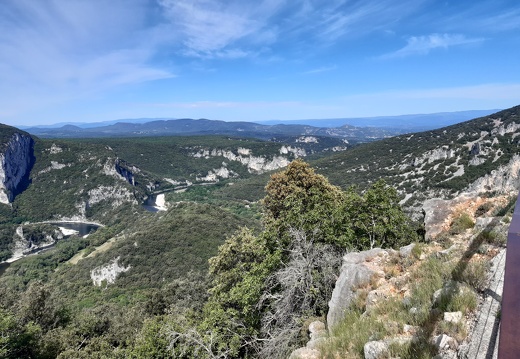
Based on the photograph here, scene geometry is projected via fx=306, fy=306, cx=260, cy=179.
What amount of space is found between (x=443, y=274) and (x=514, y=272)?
496 centimetres

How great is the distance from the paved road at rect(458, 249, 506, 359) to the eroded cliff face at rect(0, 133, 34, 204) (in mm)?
192638

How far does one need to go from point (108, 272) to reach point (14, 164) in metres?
144

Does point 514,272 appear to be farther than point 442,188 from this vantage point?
No

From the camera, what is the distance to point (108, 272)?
61.6 meters

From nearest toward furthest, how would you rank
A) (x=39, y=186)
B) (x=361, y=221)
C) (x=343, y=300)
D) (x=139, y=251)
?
(x=343, y=300) < (x=361, y=221) < (x=139, y=251) < (x=39, y=186)

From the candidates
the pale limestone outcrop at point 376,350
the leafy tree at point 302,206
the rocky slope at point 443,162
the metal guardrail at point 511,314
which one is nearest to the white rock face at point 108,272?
the leafy tree at point 302,206

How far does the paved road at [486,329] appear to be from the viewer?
12.7 feet

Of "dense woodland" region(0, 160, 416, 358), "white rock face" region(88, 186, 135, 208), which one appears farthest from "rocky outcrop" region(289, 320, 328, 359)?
"white rock face" region(88, 186, 135, 208)

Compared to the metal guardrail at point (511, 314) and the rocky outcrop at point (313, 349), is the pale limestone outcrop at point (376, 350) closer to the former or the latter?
the rocky outcrop at point (313, 349)

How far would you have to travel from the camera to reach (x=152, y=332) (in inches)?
571

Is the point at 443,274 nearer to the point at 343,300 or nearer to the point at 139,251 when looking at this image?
the point at 343,300

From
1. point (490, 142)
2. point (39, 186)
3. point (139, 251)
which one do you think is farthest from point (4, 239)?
point (490, 142)

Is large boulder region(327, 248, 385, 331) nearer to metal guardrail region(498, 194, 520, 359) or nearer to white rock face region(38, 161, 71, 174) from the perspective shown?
metal guardrail region(498, 194, 520, 359)

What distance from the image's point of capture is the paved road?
12.7 ft
